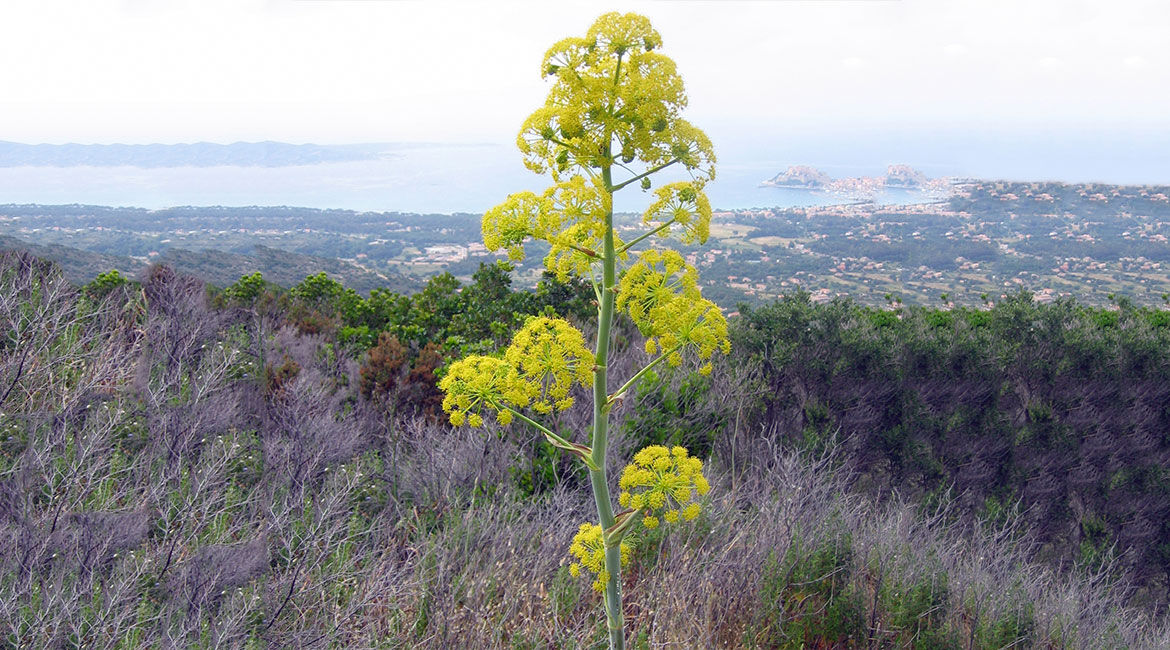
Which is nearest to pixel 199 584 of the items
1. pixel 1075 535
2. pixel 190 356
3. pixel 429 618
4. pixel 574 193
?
pixel 429 618

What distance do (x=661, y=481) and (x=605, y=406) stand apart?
10.8 inches

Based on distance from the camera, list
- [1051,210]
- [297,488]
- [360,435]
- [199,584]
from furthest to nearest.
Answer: [1051,210] < [360,435] < [297,488] < [199,584]

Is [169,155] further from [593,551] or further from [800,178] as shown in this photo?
[593,551]

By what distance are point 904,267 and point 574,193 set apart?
31359 millimetres

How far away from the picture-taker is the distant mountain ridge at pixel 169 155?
110562 millimetres

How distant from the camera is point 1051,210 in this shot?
4153 centimetres

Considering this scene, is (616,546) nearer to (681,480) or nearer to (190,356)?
(681,480)

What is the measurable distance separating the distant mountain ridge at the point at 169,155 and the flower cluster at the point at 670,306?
127800mm

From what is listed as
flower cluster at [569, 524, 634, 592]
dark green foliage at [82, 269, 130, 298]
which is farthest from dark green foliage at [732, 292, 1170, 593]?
dark green foliage at [82, 269, 130, 298]

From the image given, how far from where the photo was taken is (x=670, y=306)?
75.0 inches

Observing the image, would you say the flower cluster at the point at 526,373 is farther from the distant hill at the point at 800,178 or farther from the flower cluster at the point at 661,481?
the distant hill at the point at 800,178

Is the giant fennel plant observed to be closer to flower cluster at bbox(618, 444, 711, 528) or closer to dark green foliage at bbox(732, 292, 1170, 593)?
flower cluster at bbox(618, 444, 711, 528)

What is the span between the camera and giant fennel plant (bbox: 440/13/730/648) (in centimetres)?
189

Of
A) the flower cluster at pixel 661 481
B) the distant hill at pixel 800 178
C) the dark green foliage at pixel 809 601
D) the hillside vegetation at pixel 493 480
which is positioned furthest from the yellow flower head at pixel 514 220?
the distant hill at pixel 800 178
